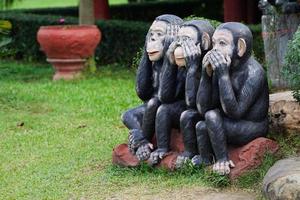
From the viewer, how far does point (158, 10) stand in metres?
19.8

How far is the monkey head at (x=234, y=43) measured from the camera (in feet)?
18.8

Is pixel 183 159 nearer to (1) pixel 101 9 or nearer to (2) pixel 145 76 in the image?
(2) pixel 145 76

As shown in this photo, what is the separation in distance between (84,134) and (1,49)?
3.22 metres

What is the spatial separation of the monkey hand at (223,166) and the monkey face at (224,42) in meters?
0.79

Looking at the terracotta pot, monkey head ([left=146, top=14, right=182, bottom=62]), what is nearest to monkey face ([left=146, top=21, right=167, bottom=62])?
monkey head ([left=146, top=14, right=182, bottom=62])

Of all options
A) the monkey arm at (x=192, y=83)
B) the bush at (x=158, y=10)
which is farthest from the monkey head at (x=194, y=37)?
the bush at (x=158, y=10)

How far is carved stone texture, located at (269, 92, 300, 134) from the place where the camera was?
20.0 feet

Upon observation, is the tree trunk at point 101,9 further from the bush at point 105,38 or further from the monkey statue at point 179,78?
the monkey statue at point 179,78

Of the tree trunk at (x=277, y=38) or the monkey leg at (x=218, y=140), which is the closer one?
the monkey leg at (x=218, y=140)

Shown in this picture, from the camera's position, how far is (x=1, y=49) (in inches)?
415

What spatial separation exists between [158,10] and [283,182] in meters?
15.2

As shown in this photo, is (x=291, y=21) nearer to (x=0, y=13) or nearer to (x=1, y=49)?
(x=1, y=49)

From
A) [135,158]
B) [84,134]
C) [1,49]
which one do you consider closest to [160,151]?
[135,158]

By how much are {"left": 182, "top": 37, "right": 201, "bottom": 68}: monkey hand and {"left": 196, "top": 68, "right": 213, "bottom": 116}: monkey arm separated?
0.46 feet
